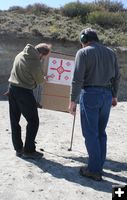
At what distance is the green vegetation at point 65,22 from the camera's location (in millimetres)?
19145

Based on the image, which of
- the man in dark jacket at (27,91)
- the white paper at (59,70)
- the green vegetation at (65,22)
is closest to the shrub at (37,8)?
the green vegetation at (65,22)

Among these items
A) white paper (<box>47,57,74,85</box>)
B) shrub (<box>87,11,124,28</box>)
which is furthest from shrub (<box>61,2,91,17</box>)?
white paper (<box>47,57,74,85</box>)

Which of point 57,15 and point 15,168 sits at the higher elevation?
point 57,15

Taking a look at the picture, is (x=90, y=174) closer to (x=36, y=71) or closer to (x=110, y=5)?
(x=36, y=71)

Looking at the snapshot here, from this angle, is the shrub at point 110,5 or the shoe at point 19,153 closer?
the shoe at point 19,153

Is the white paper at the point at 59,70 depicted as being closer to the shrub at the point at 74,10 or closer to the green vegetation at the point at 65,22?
the green vegetation at the point at 65,22

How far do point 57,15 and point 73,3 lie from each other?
1694mm

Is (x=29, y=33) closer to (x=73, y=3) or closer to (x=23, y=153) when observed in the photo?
(x=73, y=3)

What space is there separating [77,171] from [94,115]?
101 cm

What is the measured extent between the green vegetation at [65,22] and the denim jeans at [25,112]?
10.8 m

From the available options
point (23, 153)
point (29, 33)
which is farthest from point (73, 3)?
point (23, 153)

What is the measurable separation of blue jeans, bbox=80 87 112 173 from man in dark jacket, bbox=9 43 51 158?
1.00 metres

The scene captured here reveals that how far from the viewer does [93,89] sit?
7.19 meters

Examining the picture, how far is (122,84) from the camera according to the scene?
1780 centimetres
